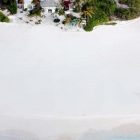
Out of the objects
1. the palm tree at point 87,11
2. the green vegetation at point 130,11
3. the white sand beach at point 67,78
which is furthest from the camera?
the green vegetation at point 130,11

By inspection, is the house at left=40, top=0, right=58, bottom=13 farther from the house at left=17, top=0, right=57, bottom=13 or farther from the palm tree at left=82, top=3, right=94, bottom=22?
the palm tree at left=82, top=3, right=94, bottom=22

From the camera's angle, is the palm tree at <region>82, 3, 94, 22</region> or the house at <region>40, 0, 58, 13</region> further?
the house at <region>40, 0, 58, 13</region>

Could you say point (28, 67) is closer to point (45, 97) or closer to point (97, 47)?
point (45, 97)

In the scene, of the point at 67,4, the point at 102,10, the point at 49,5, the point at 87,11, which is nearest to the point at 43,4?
the point at 49,5

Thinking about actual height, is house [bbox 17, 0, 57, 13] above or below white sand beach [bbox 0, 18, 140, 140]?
above

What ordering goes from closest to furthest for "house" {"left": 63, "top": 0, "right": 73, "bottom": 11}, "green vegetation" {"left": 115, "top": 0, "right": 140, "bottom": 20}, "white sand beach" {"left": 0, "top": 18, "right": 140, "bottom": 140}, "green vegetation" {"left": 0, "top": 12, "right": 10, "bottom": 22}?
"white sand beach" {"left": 0, "top": 18, "right": 140, "bottom": 140} → "green vegetation" {"left": 0, "top": 12, "right": 10, "bottom": 22} → "house" {"left": 63, "top": 0, "right": 73, "bottom": 11} → "green vegetation" {"left": 115, "top": 0, "right": 140, "bottom": 20}

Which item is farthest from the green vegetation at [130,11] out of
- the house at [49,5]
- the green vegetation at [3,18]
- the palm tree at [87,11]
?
the green vegetation at [3,18]

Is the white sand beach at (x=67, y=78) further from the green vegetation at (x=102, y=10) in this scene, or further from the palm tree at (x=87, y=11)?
the palm tree at (x=87, y=11)

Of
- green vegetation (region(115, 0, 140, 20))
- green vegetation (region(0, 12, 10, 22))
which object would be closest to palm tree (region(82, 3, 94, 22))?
green vegetation (region(115, 0, 140, 20))

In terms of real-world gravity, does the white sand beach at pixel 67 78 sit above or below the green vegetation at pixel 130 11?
below
